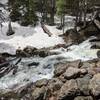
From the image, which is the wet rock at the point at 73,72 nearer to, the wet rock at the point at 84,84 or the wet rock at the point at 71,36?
the wet rock at the point at 84,84

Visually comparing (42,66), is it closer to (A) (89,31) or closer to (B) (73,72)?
(B) (73,72)

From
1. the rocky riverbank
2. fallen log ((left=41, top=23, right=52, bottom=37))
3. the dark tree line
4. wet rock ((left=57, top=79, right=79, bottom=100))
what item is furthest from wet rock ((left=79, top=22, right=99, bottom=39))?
wet rock ((left=57, top=79, right=79, bottom=100))

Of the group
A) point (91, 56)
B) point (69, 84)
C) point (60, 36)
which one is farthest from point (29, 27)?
point (69, 84)

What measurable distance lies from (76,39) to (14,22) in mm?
12231

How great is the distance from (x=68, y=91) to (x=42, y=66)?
960 centimetres

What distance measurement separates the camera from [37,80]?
26.2 metres

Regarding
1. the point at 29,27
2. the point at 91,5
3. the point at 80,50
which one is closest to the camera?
the point at 80,50

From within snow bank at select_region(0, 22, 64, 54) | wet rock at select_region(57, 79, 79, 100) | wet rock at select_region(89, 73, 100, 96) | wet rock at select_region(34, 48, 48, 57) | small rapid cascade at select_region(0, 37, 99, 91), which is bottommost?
snow bank at select_region(0, 22, 64, 54)

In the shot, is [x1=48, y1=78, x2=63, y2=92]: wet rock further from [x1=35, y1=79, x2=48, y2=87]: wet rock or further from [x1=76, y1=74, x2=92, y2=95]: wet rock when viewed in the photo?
[x1=76, y1=74, x2=92, y2=95]: wet rock

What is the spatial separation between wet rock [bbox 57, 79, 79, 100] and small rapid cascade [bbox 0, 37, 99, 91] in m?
4.87

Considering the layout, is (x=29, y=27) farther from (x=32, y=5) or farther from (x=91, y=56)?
(x=91, y=56)

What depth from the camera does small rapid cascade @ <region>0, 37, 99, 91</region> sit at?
26.9 meters

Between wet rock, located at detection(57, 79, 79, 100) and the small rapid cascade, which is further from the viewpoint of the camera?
the small rapid cascade

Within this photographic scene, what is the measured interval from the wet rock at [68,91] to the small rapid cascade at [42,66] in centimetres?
487
